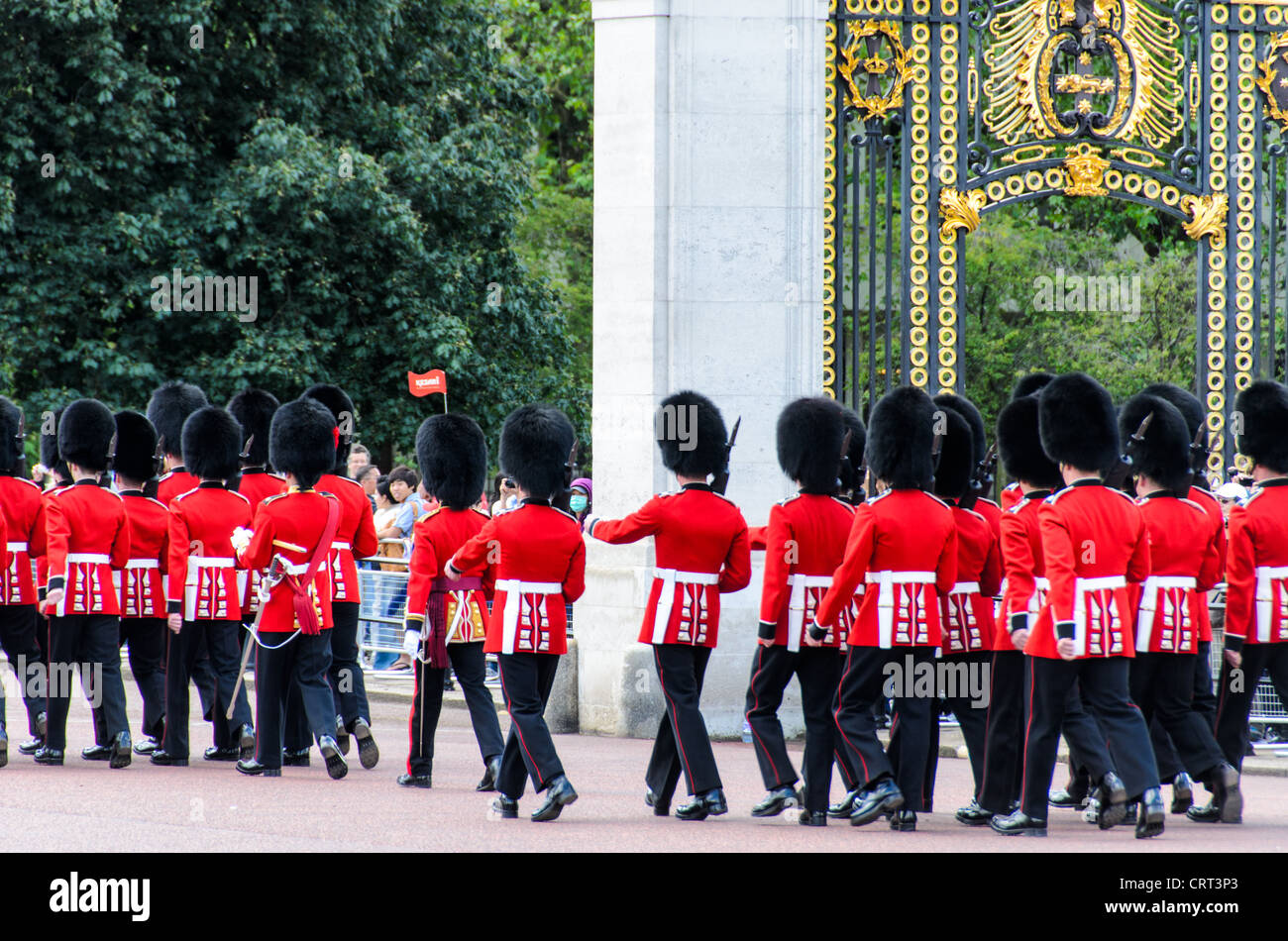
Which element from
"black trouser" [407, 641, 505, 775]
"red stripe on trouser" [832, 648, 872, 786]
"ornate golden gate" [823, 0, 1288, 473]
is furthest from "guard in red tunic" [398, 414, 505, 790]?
"ornate golden gate" [823, 0, 1288, 473]

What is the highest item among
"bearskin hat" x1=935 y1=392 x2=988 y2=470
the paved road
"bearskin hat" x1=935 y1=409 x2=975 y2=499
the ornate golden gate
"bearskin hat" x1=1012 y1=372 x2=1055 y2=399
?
the ornate golden gate

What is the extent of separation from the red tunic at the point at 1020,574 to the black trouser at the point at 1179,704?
0.78m

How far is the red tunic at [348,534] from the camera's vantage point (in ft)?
33.7

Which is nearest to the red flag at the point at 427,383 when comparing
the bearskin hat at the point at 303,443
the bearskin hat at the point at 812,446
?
the bearskin hat at the point at 303,443

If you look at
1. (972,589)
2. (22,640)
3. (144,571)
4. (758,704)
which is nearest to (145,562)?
(144,571)

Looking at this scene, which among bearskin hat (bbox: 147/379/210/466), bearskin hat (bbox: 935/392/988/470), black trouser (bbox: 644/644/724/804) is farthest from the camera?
bearskin hat (bbox: 147/379/210/466)

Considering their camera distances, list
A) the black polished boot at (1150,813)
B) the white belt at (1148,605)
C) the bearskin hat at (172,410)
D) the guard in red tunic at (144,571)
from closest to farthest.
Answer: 1. the black polished boot at (1150,813)
2. the white belt at (1148,605)
3. the guard in red tunic at (144,571)
4. the bearskin hat at (172,410)

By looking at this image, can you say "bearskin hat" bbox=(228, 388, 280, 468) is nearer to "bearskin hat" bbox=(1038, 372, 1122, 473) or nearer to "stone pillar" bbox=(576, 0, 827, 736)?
"stone pillar" bbox=(576, 0, 827, 736)

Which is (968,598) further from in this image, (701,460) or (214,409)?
(214,409)

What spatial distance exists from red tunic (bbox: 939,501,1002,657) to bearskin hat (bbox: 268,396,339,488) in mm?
3252

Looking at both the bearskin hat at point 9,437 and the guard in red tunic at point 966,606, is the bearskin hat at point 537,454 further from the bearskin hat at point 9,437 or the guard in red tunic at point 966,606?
the bearskin hat at point 9,437

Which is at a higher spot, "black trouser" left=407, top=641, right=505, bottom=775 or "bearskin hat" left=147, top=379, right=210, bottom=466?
"bearskin hat" left=147, top=379, right=210, bottom=466

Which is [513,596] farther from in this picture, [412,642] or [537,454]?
[412,642]

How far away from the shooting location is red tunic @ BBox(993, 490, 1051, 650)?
26.8 feet
